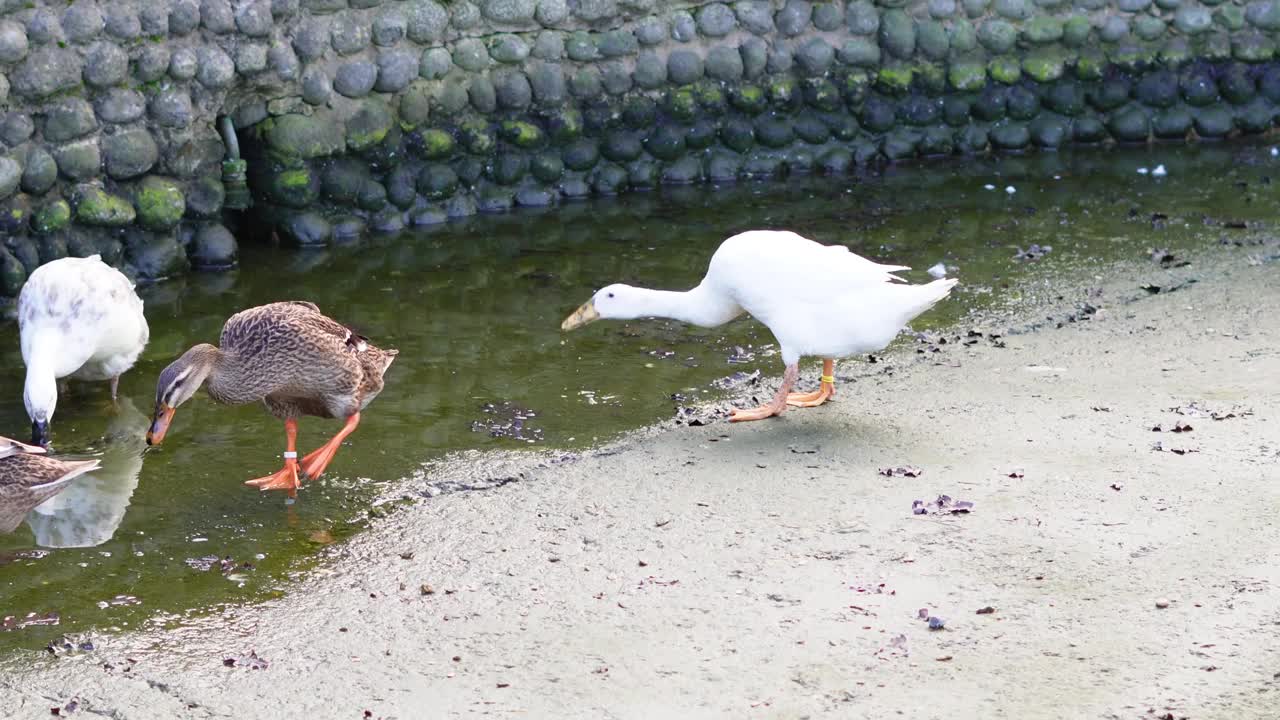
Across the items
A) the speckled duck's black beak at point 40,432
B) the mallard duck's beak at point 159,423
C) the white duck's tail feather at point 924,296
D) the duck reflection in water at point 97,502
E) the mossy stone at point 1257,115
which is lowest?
the duck reflection in water at point 97,502

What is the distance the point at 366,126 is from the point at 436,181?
2.08 ft

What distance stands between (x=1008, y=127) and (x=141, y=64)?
6591 mm

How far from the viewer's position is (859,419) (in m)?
6.08

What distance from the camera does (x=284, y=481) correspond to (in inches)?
221

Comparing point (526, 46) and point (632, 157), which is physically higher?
point (526, 46)

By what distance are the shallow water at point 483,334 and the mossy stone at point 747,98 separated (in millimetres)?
566

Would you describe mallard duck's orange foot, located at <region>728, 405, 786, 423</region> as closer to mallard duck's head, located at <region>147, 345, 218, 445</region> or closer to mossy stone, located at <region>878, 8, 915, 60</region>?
mallard duck's head, located at <region>147, 345, 218, 445</region>

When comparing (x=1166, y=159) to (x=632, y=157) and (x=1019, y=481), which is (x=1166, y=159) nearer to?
(x=632, y=157)

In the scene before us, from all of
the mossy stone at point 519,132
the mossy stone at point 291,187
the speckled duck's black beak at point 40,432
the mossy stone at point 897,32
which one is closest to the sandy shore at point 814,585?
the speckled duck's black beak at point 40,432

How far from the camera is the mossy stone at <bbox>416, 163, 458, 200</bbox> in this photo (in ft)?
31.8

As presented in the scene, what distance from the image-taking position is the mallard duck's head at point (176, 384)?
5371mm

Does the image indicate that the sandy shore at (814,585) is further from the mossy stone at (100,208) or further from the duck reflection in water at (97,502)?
the mossy stone at (100,208)

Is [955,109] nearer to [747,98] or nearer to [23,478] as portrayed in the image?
[747,98]

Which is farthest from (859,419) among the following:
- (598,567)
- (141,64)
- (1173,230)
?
(141,64)
